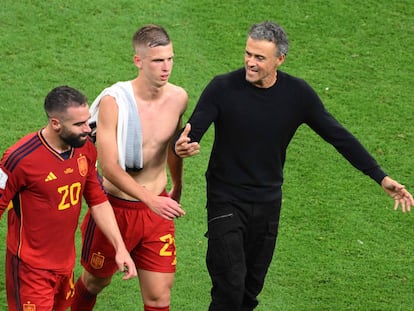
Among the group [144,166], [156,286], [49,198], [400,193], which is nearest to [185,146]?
[144,166]

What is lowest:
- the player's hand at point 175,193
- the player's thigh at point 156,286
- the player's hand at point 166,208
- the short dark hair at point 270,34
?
the player's thigh at point 156,286

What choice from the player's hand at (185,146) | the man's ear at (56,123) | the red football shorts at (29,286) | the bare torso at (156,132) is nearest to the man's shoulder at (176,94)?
the bare torso at (156,132)

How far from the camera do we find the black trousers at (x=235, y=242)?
7.35m

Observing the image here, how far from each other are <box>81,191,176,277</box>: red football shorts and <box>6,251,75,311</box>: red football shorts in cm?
69

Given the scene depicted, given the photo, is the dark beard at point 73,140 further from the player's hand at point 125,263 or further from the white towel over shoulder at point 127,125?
the player's hand at point 125,263

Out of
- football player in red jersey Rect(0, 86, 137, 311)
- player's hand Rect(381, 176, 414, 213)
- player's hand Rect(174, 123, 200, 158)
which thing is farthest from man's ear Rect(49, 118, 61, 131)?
player's hand Rect(381, 176, 414, 213)

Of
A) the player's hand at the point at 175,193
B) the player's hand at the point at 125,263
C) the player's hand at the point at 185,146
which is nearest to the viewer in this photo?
the player's hand at the point at 125,263

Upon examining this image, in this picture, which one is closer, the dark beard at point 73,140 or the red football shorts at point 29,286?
the dark beard at point 73,140

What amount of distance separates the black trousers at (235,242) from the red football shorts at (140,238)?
0.35 metres

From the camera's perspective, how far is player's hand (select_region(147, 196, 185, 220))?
6980mm

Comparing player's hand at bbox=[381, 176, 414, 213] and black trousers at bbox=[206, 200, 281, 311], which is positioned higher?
player's hand at bbox=[381, 176, 414, 213]

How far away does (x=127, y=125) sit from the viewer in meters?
7.41

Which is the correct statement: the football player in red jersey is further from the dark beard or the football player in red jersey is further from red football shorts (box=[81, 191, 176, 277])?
red football shorts (box=[81, 191, 176, 277])

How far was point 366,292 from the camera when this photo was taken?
870 centimetres
